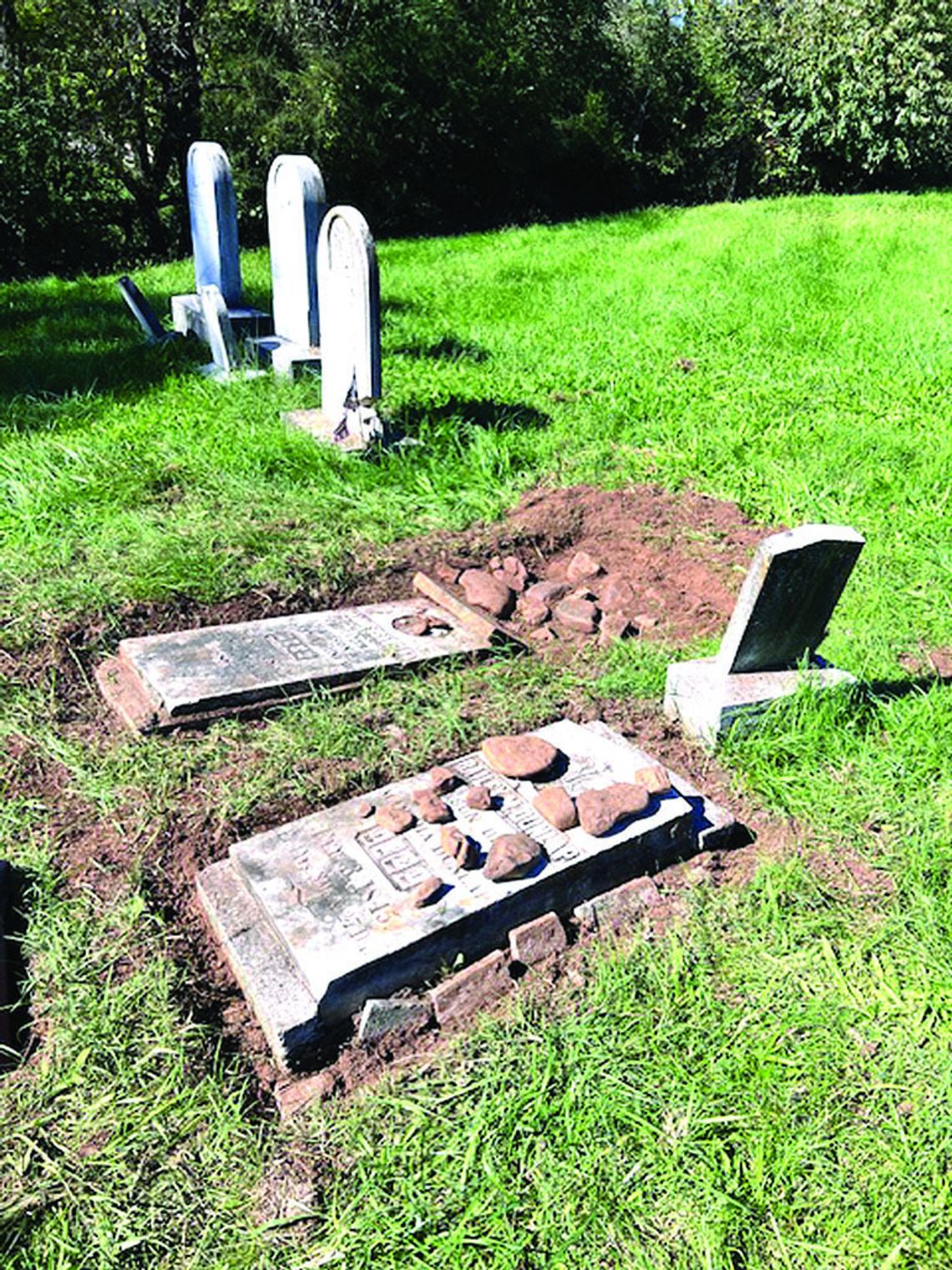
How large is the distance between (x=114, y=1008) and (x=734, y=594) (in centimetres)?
296

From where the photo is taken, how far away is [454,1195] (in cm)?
180

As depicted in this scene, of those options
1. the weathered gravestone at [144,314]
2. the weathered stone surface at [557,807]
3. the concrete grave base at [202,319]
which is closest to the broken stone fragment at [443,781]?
the weathered stone surface at [557,807]

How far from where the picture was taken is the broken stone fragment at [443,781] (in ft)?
8.59

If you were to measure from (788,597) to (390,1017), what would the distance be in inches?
69.0

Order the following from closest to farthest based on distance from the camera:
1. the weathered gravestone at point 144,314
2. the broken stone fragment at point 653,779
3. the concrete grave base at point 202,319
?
the broken stone fragment at point 653,779, the concrete grave base at point 202,319, the weathered gravestone at point 144,314

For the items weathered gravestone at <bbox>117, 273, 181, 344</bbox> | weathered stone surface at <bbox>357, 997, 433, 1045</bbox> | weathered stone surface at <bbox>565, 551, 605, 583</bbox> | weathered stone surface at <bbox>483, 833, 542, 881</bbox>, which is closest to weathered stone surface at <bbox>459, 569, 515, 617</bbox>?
weathered stone surface at <bbox>565, 551, 605, 583</bbox>

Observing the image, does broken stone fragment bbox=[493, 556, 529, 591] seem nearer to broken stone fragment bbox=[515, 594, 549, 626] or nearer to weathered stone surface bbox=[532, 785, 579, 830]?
broken stone fragment bbox=[515, 594, 549, 626]

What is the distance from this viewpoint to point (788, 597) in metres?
2.94

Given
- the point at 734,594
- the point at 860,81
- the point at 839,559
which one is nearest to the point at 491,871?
the point at 839,559

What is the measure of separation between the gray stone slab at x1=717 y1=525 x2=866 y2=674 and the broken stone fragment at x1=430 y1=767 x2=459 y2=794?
1.05 meters

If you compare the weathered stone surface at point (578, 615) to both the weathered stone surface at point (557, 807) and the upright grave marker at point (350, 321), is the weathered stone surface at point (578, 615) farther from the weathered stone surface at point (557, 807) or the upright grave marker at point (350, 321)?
the upright grave marker at point (350, 321)

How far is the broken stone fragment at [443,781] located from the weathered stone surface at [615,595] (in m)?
1.55

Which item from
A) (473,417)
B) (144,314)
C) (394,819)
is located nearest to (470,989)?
(394,819)

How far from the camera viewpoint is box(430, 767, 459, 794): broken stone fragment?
8.59 ft
